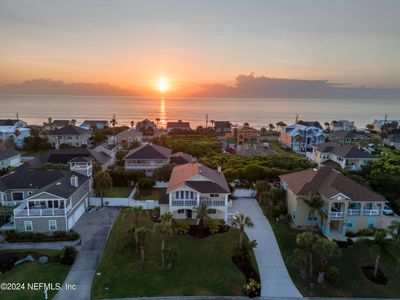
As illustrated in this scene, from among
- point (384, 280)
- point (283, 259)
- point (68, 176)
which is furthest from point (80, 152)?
point (384, 280)

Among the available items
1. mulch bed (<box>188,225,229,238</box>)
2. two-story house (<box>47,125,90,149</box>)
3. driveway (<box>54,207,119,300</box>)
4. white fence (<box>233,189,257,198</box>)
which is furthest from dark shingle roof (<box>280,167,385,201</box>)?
two-story house (<box>47,125,90,149</box>)

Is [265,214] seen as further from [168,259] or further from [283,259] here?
[168,259]

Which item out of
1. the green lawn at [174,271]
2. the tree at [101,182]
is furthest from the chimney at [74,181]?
the green lawn at [174,271]

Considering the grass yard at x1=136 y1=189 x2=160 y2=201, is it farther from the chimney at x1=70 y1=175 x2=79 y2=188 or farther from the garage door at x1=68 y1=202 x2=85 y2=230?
the chimney at x1=70 y1=175 x2=79 y2=188

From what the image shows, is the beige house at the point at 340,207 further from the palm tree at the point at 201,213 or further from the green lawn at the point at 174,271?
the palm tree at the point at 201,213

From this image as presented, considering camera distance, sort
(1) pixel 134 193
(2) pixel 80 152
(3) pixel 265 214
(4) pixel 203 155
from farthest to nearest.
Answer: (4) pixel 203 155, (2) pixel 80 152, (1) pixel 134 193, (3) pixel 265 214

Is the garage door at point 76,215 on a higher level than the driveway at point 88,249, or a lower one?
higher
